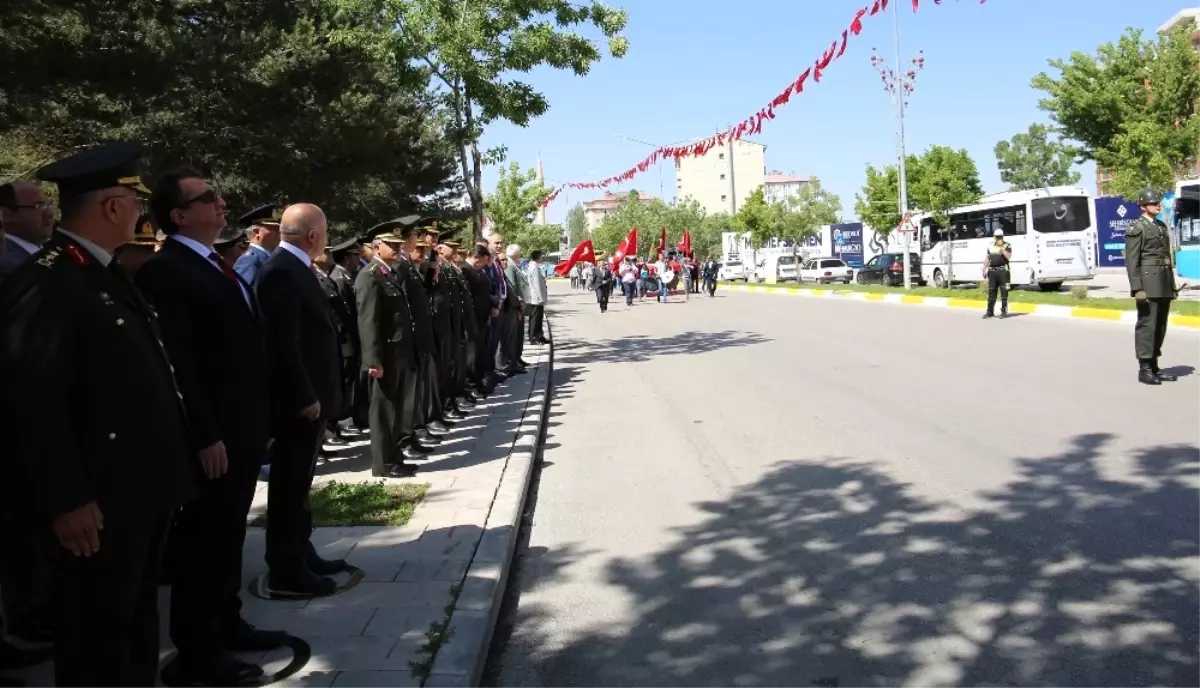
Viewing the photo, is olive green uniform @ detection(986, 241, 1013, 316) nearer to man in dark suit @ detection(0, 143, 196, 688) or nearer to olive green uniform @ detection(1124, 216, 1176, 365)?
olive green uniform @ detection(1124, 216, 1176, 365)

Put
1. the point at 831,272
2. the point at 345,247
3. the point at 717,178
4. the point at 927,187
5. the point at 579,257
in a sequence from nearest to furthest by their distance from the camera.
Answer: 1. the point at 345,247
2. the point at 579,257
3. the point at 927,187
4. the point at 831,272
5. the point at 717,178

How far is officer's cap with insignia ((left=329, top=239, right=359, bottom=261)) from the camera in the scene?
8.36 metres

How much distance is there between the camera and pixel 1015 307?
2330 centimetres

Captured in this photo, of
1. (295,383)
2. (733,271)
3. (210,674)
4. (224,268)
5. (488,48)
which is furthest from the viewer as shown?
(733,271)

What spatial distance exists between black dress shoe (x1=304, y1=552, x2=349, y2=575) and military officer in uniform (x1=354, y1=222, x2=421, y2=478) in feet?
7.01

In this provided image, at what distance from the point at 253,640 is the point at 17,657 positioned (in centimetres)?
88

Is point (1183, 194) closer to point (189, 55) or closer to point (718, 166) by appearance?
point (189, 55)

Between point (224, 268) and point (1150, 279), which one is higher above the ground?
point (224, 268)

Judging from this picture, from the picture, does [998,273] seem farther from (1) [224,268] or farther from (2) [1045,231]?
(1) [224,268]

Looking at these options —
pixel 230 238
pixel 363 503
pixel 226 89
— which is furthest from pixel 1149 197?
pixel 226 89

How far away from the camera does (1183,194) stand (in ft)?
86.0

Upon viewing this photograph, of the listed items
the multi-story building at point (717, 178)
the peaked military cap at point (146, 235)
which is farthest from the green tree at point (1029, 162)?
the peaked military cap at point (146, 235)

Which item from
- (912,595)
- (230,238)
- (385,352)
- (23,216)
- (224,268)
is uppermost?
(23,216)

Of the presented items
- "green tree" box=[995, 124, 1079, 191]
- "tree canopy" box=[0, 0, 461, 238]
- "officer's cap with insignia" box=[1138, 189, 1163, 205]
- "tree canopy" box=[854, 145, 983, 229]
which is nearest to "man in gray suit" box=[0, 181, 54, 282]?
"tree canopy" box=[0, 0, 461, 238]
